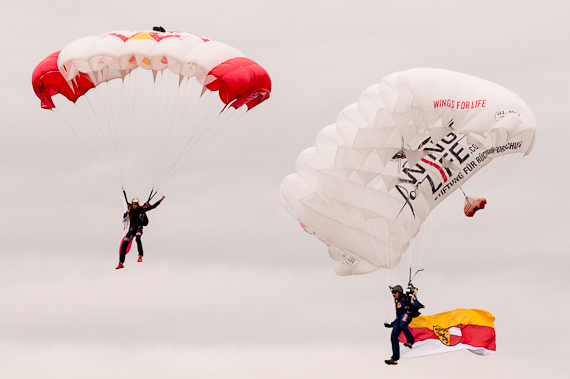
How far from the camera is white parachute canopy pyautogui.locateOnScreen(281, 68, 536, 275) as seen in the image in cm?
2811

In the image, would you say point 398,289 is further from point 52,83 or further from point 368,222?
point 52,83

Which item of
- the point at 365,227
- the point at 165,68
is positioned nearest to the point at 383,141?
the point at 365,227

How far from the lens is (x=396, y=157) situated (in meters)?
30.5

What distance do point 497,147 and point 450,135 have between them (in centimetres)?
142

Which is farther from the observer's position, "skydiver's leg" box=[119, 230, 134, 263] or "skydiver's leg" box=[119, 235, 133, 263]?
"skydiver's leg" box=[119, 235, 133, 263]

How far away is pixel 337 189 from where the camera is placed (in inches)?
1237

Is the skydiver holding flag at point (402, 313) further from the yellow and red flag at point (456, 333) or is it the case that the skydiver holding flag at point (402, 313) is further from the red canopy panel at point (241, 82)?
the red canopy panel at point (241, 82)

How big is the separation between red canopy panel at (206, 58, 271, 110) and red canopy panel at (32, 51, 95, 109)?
3.26 m

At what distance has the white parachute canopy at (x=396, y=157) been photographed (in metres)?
28.1

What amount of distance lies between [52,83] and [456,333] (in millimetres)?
11373

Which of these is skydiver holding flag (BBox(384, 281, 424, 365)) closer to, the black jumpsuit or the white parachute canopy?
the white parachute canopy

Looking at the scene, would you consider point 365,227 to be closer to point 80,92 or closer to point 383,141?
point 383,141

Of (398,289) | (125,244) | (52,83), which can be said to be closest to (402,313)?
(398,289)

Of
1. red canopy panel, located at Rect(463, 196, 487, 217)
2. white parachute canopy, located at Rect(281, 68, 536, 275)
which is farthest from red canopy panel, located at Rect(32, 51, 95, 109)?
red canopy panel, located at Rect(463, 196, 487, 217)
